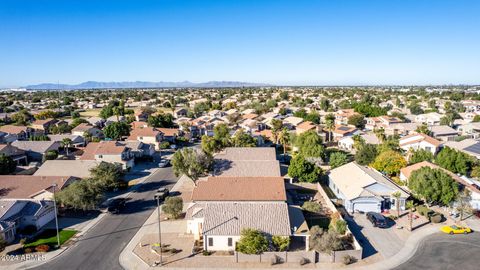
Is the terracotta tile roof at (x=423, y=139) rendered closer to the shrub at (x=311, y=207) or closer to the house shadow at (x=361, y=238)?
the house shadow at (x=361, y=238)

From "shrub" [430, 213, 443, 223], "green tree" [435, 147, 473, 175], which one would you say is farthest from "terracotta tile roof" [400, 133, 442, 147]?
"shrub" [430, 213, 443, 223]

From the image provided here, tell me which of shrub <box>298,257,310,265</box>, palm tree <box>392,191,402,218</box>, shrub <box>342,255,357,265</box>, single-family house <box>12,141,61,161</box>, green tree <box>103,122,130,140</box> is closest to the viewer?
shrub <box>342,255,357,265</box>

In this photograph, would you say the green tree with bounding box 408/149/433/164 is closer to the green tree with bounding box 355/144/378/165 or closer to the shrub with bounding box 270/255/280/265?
the green tree with bounding box 355/144/378/165

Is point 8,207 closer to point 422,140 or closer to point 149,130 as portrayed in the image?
point 149,130

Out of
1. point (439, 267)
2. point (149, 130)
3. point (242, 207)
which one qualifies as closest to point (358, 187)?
point (439, 267)

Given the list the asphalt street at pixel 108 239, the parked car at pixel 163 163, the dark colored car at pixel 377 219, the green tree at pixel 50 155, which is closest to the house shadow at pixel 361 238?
the dark colored car at pixel 377 219

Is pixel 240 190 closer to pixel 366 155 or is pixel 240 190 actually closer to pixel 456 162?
pixel 366 155
